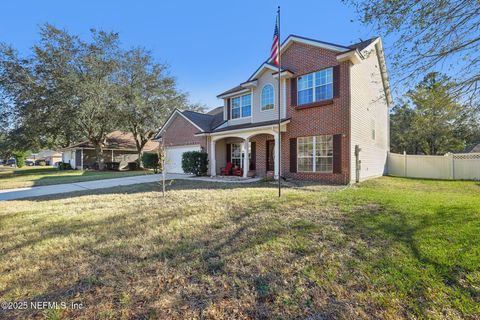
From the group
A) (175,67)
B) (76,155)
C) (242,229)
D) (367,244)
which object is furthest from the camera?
(76,155)

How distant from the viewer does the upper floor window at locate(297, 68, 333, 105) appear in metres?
11.6

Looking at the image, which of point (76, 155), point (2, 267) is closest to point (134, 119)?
point (76, 155)

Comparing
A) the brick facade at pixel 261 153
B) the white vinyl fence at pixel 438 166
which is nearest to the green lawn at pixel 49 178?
the brick facade at pixel 261 153

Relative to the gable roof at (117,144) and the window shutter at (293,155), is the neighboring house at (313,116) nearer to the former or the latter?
the window shutter at (293,155)

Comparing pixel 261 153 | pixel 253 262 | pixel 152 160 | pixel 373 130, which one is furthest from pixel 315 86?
pixel 152 160

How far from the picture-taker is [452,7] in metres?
5.43

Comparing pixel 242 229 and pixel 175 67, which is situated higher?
pixel 175 67

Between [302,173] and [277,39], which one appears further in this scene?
[302,173]

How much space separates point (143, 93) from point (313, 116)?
71.1 feet

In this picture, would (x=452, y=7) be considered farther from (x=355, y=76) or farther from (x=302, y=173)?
(x=302, y=173)

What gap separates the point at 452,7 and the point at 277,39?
4551 millimetres

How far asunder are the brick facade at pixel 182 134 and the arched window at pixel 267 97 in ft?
16.8

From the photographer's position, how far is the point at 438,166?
1434 cm

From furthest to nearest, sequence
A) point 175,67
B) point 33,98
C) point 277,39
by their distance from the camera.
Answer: point 175,67 → point 33,98 → point 277,39
